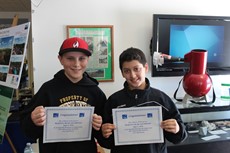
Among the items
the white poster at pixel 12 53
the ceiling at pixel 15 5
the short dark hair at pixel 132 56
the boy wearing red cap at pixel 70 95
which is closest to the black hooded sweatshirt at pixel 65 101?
the boy wearing red cap at pixel 70 95

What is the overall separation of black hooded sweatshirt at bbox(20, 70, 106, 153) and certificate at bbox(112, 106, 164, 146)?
5.8 inches

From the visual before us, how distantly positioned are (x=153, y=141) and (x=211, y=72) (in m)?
1.39

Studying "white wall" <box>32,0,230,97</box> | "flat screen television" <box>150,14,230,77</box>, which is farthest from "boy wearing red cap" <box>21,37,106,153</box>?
"flat screen television" <box>150,14,230,77</box>

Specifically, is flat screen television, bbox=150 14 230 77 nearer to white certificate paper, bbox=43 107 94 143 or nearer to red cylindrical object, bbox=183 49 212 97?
red cylindrical object, bbox=183 49 212 97

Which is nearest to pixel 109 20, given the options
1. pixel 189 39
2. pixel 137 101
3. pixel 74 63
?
pixel 189 39

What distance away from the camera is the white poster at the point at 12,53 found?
1.61 meters

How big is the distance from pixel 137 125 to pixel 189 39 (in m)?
1.32

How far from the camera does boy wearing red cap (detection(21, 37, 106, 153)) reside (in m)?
1.26

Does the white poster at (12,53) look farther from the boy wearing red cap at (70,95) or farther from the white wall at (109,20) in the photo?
the boy wearing red cap at (70,95)

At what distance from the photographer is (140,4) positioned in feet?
7.23

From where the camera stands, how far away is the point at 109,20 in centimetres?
216

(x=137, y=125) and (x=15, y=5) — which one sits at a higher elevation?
(x=15, y=5)

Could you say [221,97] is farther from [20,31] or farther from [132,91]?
[20,31]

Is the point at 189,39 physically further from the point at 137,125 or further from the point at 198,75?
the point at 137,125
